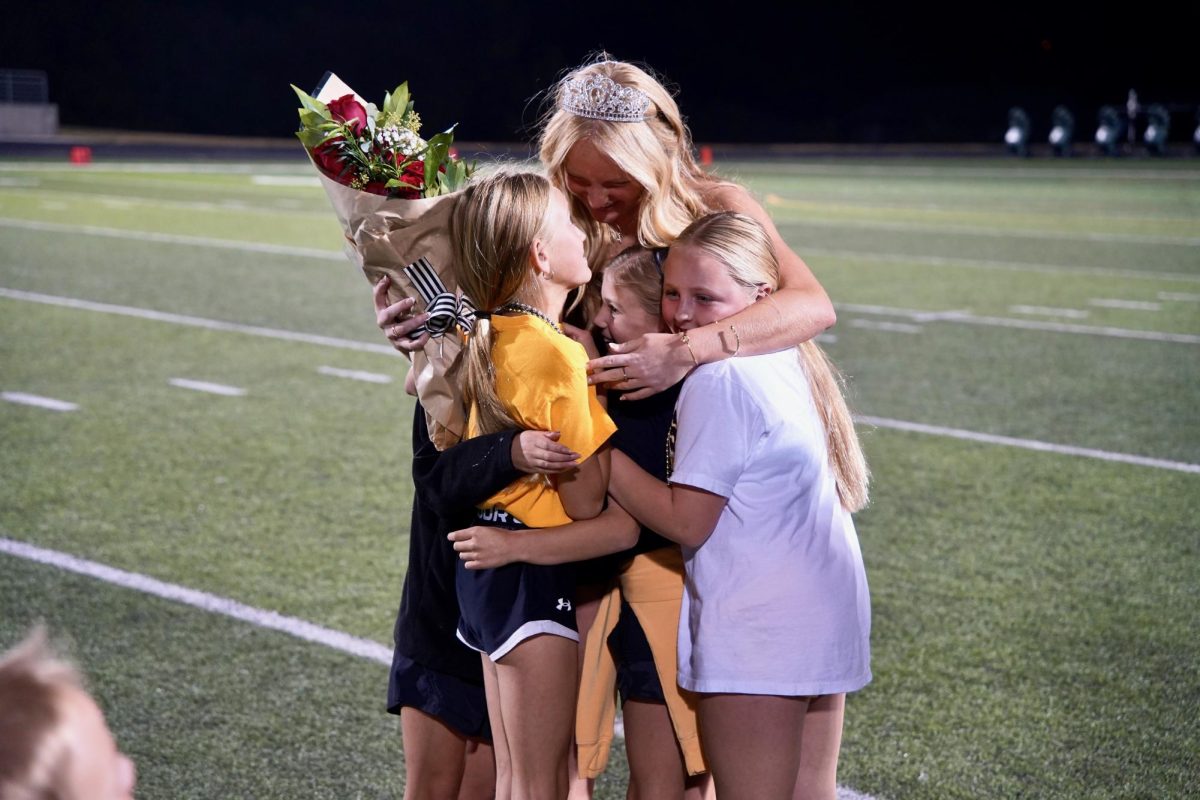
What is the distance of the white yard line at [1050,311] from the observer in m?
11.4

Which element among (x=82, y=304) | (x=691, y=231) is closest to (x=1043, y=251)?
(x=82, y=304)

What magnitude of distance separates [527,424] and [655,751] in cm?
77

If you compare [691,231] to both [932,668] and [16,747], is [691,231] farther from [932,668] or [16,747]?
[932,668]

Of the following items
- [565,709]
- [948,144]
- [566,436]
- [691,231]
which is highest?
[691,231]

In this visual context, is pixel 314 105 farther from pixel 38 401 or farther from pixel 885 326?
pixel 885 326

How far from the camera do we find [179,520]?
221 inches

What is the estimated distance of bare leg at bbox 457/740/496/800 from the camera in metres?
2.88

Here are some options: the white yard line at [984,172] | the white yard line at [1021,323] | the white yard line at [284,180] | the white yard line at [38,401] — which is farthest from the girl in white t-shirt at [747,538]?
the white yard line at [984,172]

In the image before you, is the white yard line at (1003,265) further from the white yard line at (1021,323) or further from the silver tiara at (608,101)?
the silver tiara at (608,101)

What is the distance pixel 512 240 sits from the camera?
7.45 feet

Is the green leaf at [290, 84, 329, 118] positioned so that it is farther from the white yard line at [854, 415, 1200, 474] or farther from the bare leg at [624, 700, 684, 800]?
the white yard line at [854, 415, 1200, 474]

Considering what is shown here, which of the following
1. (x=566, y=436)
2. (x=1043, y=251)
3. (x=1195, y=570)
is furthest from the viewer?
(x=1043, y=251)

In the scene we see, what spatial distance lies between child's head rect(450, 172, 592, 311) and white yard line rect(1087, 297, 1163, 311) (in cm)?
1035

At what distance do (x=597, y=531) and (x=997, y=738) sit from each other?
192 cm
